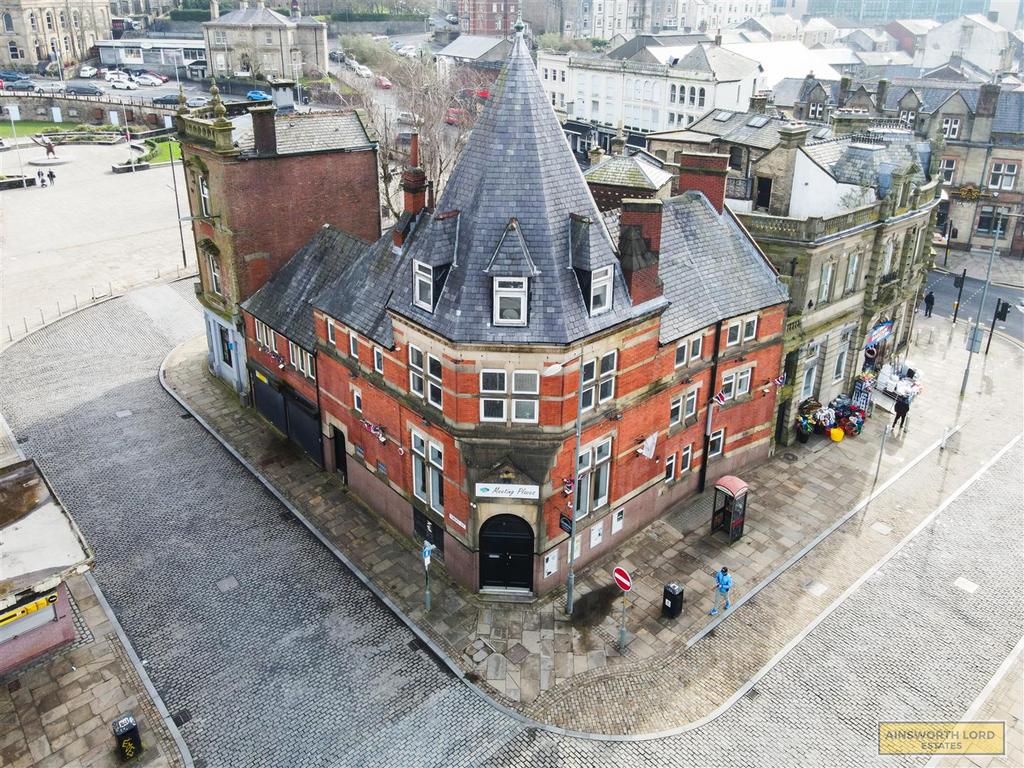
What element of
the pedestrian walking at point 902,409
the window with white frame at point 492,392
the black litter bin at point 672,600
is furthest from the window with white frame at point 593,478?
the pedestrian walking at point 902,409

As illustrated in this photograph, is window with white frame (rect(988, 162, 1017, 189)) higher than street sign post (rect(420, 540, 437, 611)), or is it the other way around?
window with white frame (rect(988, 162, 1017, 189))

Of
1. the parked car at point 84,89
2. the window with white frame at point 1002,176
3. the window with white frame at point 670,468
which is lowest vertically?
the window with white frame at point 670,468

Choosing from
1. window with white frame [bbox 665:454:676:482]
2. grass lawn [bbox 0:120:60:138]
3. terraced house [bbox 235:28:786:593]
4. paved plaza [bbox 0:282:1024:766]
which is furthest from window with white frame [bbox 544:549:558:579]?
grass lawn [bbox 0:120:60:138]

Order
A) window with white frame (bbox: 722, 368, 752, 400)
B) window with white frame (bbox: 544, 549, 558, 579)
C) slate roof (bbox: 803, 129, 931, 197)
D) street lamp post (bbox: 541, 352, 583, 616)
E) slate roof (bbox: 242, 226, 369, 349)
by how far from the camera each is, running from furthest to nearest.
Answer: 1. slate roof (bbox: 803, 129, 931, 197)
2. slate roof (bbox: 242, 226, 369, 349)
3. window with white frame (bbox: 722, 368, 752, 400)
4. window with white frame (bbox: 544, 549, 558, 579)
5. street lamp post (bbox: 541, 352, 583, 616)

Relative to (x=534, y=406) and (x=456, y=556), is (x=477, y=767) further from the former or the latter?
(x=534, y=406)

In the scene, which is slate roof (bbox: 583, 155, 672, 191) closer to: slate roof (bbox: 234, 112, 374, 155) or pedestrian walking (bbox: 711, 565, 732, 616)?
slate roof (bbox: 234, 112, 374, 155)

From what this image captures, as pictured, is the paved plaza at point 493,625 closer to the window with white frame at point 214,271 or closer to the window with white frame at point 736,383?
the window with white frame at point 736,383

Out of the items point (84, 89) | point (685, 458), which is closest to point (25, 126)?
point (84, 89)

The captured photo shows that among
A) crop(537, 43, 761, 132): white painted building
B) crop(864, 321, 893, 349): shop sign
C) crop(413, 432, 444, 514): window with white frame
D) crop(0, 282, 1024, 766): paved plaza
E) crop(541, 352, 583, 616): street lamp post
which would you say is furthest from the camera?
crop(537, 43, 761, 132): white painted building
